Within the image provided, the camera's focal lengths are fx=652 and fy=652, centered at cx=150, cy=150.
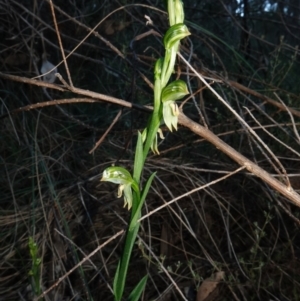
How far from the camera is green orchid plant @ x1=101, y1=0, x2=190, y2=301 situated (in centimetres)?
118

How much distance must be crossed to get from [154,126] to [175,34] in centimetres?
17

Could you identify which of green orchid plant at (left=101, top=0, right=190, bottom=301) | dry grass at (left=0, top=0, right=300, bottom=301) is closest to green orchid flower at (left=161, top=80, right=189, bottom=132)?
green orchid plant at (left=101, top=0, right=190, bottom=301)

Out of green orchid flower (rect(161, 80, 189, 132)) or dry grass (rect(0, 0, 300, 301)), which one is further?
dry grass (rect(0, 0, 300, 301))

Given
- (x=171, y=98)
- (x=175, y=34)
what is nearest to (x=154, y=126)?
(x=171, y=98)

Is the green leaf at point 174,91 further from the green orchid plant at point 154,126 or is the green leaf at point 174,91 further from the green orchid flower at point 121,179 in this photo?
the green orchid flower at point 121,179

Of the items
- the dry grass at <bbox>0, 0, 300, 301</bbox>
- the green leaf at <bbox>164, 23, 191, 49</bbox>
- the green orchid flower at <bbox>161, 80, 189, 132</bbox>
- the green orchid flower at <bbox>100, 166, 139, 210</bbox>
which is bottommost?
the dry grass at <bbox>0, 0, 300, 301</bbox>

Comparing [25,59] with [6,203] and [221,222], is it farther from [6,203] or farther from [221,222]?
[221,222]

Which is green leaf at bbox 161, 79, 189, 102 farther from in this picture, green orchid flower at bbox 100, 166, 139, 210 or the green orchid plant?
green orchid flower at bbox 100, 166, 139, 210

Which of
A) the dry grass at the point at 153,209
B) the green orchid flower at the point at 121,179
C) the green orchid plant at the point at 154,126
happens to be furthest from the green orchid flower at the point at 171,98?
the dry grass at the point at 153,209

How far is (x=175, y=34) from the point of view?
3.94ft

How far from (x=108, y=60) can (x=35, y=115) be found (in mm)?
574

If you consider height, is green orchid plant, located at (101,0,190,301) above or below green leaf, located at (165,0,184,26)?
below

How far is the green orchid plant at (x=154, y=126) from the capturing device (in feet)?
3.89

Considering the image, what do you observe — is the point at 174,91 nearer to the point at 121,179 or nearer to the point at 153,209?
the point at 121,179
